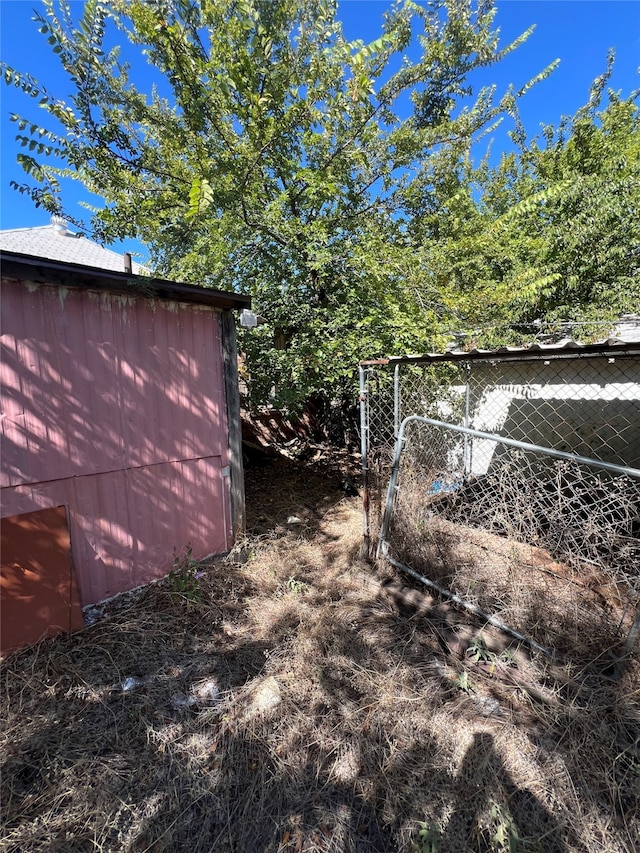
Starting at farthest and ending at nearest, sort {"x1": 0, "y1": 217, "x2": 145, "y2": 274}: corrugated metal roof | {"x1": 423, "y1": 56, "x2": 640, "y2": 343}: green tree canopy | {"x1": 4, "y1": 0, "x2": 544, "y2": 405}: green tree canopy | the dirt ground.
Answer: {"x1": 0, "y1": 217, "x2": 145, "y2": 274}: corrugated metal roof → {"x1": 423, "y1": 56, "x2": 640, "y2": 343}: green tree canopy → {"x1": 4, "y1": 0, "x2": 544, "y2": 405}: green tree canopy → the dirt ground

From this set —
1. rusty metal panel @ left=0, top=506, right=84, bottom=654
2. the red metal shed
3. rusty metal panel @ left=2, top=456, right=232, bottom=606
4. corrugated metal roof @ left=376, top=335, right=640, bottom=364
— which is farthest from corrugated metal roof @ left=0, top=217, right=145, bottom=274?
corrugated metal roof @ left=376, top=335, right=640, bottom=364

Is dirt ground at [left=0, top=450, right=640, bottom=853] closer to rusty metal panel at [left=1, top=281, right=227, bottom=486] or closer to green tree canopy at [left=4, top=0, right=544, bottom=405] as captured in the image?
rusty metal panel at [left=1, top=281, right=227, bottom=486]

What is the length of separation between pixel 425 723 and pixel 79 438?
2725 millimetres

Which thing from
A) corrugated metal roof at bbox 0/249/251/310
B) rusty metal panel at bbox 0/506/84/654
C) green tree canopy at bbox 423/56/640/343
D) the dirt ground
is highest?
green tree canopy at bbox 423/56/640/343

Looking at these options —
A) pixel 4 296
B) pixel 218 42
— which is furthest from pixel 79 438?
pixel 218 42

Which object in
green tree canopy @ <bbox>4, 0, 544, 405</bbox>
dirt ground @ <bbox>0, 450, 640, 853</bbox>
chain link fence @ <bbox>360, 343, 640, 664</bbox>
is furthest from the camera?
green tree canopy @ <bbox>4, 0, 544, 405</bbox>

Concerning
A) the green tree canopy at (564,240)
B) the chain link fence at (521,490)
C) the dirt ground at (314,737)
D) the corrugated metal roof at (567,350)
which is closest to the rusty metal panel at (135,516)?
the dirt ground at (314,737)

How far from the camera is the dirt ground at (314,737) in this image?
56.0 inches

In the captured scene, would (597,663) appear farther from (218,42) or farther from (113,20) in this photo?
(113,20)

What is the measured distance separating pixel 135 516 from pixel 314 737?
6.44 ft

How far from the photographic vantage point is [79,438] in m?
2.51

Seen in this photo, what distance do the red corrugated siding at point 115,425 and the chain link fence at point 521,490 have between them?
147 cm

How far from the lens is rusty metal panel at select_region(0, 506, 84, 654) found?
221 cm

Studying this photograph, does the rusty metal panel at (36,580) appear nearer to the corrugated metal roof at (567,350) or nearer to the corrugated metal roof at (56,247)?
the corrugated metal roof at (567,350)
